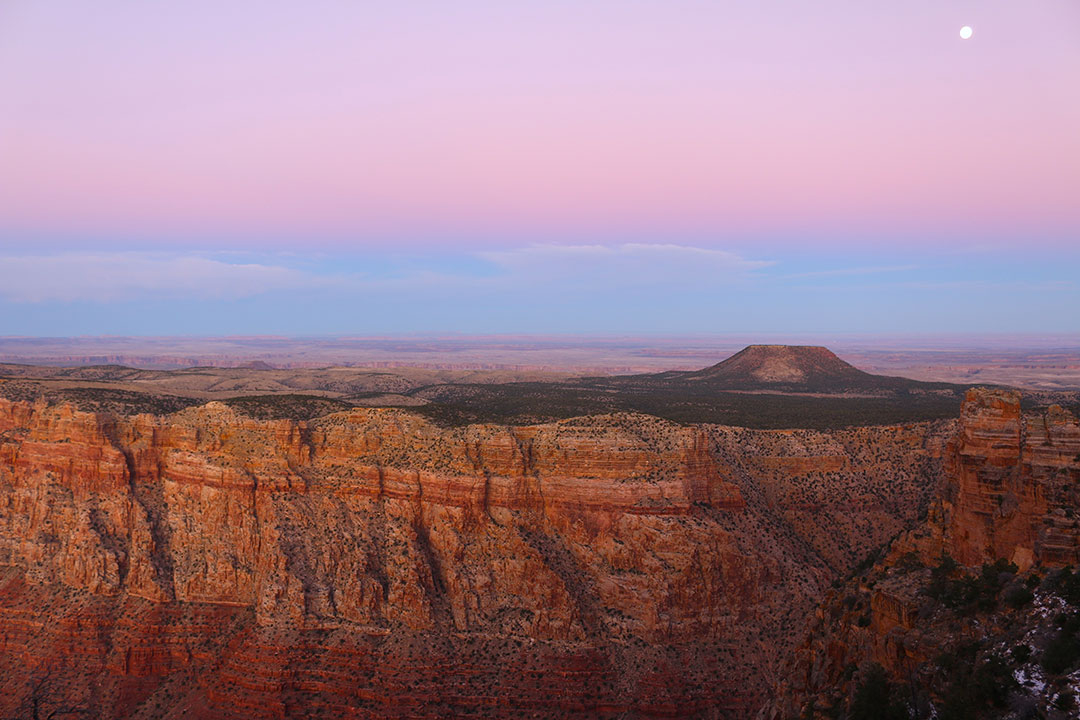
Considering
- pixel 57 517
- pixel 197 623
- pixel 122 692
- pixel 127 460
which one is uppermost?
pixel 127 460

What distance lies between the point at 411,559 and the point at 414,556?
0.71 feet

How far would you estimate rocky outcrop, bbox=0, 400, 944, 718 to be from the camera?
33562 mm

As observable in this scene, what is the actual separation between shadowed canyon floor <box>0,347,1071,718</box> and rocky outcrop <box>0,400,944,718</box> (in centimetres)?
11

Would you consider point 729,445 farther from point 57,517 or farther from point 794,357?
point 794,357

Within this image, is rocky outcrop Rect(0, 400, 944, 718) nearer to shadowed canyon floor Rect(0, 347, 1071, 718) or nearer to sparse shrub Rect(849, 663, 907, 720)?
shadowed canyon floor Rect(0, 347, 1071, 718)

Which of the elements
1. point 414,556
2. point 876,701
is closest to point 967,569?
point 876,701

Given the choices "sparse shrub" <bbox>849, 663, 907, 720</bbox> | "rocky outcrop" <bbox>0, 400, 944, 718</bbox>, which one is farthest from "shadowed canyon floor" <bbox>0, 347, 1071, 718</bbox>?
"sparse shrub" <bbox>849, 663, 907, 720</bbox>

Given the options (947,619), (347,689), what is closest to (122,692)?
(347,689)

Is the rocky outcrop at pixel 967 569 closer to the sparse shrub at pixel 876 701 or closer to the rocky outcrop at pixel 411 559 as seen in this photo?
the sparse shrub at pixel 876 701

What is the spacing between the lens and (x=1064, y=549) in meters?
17.4

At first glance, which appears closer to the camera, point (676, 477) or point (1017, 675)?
point (1017, 675)

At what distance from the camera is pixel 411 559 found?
37562 mm

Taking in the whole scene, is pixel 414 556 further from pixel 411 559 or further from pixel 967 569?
pixel 967 569

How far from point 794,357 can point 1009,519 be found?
279ft
